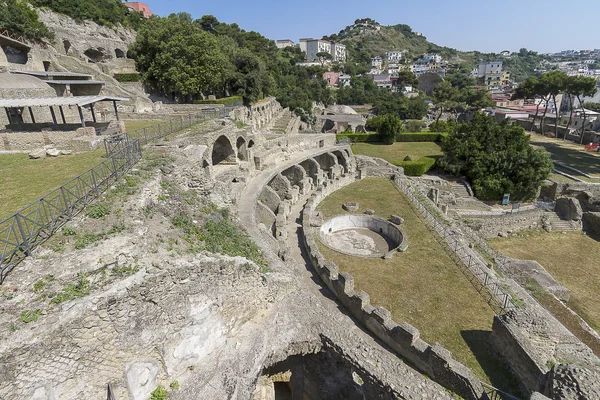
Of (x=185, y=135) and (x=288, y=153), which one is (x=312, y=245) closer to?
(x=185, y=135)

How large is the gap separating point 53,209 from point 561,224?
29.2m

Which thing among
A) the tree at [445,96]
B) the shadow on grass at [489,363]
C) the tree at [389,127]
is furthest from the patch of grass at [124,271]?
the tree at [445,96]

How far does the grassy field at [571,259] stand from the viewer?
15.2m

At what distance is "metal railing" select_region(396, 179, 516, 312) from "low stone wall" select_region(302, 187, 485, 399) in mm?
4862

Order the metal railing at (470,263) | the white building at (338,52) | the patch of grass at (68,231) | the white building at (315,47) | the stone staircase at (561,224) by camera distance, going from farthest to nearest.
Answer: the white building at (338,52) < the white building at (315,47) < the stone staircase at (561,224) < the metal railing at (470,263) < the patch of grass at (68,231)

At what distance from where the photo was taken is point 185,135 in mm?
18500

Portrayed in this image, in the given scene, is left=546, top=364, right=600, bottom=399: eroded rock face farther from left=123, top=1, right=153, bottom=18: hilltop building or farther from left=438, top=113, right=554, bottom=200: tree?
left=123, top=1, right=153, bottom=18: hilltop building

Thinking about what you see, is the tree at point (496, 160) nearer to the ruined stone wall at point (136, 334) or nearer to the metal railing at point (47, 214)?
the ruined stone wall at point (136, 334)

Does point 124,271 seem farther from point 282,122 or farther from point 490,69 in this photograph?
point 490,69

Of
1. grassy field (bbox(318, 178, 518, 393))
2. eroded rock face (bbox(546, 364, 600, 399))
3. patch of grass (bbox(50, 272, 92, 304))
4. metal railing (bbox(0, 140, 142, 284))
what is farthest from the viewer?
grassy field (bbox(318, 178, 518, 393))

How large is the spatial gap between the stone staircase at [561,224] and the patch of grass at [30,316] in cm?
2835

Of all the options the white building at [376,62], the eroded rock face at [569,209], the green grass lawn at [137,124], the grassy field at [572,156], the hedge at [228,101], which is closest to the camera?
the green grass lawn at [137,124]

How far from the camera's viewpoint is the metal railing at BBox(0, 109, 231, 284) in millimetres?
6660

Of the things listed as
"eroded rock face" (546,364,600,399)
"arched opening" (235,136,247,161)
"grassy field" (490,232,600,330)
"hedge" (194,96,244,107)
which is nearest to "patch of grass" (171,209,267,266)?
"eroded rock face" (546,364,600,399)
